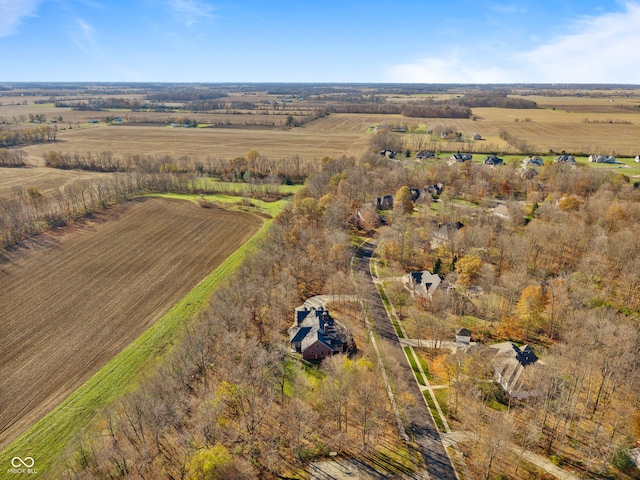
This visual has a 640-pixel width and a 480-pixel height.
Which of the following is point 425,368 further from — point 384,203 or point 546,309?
point 384,203

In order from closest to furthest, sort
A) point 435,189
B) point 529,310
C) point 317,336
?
point 317,336 < point 529,310 < point 435,189

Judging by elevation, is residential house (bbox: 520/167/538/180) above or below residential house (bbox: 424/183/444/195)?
above

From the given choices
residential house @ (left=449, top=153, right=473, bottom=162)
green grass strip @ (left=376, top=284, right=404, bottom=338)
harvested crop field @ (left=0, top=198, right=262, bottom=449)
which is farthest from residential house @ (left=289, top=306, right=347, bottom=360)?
residential house @ (left=449, top=153, right=473, bottom=162)

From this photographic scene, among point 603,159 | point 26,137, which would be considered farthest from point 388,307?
point 26,137

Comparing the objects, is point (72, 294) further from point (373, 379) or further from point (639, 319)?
point (639, 319)

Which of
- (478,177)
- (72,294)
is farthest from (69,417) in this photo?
(478,177)

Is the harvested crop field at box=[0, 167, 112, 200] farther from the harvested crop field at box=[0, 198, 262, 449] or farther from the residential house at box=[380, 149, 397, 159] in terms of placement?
the residential house at box=[380, 149, 397, 159]

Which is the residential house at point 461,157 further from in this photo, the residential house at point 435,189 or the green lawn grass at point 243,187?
the green lawn grass at point 243,187
